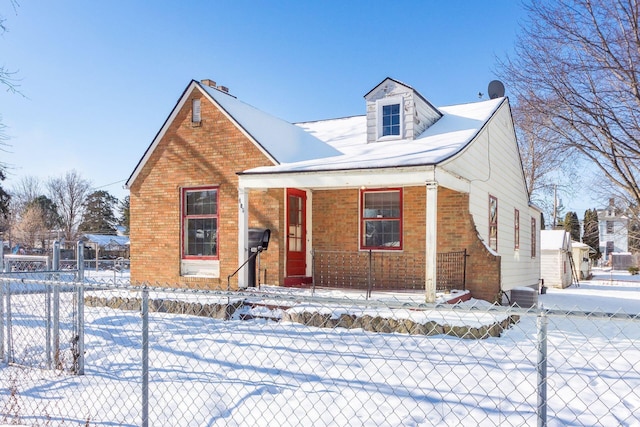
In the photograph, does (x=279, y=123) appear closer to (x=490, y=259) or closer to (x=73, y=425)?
(x=490, y=259)

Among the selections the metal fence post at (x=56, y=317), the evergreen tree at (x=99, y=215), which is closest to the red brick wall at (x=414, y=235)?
the metal fence post at (x=56, y=317)

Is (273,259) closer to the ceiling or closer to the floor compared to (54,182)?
closer to the floor

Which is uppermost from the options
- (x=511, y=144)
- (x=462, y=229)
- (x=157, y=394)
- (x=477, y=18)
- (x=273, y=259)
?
(x=477, y=18)

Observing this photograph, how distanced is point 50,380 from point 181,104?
9188mm

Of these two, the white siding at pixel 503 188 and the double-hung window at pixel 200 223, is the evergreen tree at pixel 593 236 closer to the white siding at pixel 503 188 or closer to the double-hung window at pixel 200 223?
the white siding at pixel 503 188

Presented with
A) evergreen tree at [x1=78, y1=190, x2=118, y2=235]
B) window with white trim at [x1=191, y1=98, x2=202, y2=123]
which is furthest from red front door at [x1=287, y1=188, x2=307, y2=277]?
evergreen tree at [x1=78, y1=190, x2=118, y2=235]

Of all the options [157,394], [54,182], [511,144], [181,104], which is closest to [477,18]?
[511,144]

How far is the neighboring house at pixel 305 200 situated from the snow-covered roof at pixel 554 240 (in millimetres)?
13509

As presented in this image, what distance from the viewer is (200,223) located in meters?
12.9

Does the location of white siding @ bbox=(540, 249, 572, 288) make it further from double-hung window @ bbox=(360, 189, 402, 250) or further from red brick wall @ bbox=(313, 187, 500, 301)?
double-hung window @ bbox=(360, 189, 402, 250)

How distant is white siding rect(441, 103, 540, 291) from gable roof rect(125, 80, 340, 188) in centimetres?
366

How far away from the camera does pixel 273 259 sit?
39.0ft

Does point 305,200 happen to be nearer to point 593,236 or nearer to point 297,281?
point 297,281

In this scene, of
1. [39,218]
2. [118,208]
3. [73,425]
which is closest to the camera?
[73,425]
